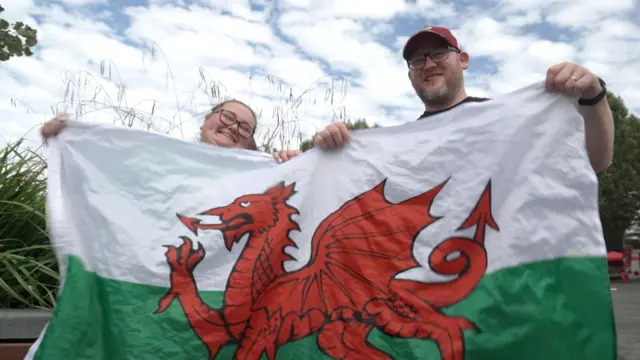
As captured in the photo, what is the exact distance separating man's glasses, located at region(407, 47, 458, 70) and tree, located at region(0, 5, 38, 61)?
3.67 metres

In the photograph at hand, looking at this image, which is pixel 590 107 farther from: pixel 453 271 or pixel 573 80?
pixel 453 271

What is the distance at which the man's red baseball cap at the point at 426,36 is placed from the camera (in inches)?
97.7

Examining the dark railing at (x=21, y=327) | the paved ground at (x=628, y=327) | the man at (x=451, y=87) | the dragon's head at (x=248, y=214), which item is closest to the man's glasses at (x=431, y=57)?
the man at (x=451, y=87)

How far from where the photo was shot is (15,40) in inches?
186

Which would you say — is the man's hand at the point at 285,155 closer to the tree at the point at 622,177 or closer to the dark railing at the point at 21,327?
the dark railing at the point at 21,327

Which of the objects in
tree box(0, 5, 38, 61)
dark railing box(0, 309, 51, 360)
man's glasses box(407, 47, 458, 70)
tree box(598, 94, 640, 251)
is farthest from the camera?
tree box(598, 94, 640, 251)

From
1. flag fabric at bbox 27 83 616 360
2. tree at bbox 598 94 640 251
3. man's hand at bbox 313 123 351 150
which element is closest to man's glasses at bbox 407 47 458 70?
flag fabric at bbox 27 83 616 360

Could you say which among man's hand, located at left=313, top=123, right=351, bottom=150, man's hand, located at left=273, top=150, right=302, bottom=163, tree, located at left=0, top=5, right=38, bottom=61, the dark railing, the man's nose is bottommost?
the dark railing

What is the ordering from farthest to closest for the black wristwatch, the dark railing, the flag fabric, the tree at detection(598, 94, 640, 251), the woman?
the tree at detection(598, 94, 640, 251) → the woman → the dark railing → the black wristwatch → the flag fabric

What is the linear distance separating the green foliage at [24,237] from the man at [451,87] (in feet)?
5.39

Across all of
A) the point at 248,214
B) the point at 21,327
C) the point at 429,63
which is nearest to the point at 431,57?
the point at 429,63

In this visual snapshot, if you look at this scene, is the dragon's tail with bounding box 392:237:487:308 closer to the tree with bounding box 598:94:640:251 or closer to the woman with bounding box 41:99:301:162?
the woman with bounding box 41:99:301:162

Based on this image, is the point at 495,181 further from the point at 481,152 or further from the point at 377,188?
the point at 377,188

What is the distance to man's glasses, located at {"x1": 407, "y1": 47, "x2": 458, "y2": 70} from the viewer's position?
97.2 inches
